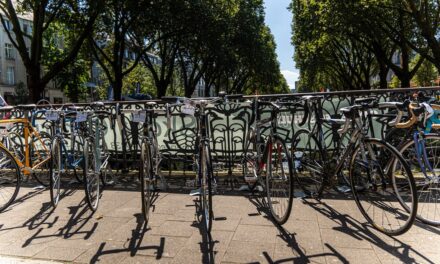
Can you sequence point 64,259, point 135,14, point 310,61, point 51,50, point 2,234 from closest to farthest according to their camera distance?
point 64,259
point 2,234
point 135,14
point 310,61
point 51,50

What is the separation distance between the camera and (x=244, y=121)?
699 cm

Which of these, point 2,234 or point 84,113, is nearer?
point 2,234

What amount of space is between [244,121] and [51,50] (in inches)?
1950

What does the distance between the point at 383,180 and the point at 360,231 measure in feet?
2.00

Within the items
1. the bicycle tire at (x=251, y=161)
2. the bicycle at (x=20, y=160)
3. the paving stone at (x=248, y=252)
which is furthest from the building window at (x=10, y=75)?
the paving stone at (x=248, y=252)

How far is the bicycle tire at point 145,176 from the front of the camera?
4758 mm

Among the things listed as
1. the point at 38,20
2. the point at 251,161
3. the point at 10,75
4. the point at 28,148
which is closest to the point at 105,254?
the point at 251,161

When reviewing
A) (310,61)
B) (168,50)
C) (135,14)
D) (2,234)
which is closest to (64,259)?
(2,234)

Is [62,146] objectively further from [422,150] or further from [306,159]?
[422,150]

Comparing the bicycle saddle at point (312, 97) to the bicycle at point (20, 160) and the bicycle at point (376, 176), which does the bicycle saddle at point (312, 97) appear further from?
the bicycle at point (20, 160)

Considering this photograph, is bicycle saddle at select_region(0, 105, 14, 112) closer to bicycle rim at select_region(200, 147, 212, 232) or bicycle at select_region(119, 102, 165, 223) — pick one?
bicycle at select_region(119, 102, 165, 223)

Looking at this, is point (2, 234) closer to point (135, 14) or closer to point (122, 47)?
point (135, 14)

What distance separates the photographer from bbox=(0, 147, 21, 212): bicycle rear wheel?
558 centimetres

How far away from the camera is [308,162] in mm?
5805
